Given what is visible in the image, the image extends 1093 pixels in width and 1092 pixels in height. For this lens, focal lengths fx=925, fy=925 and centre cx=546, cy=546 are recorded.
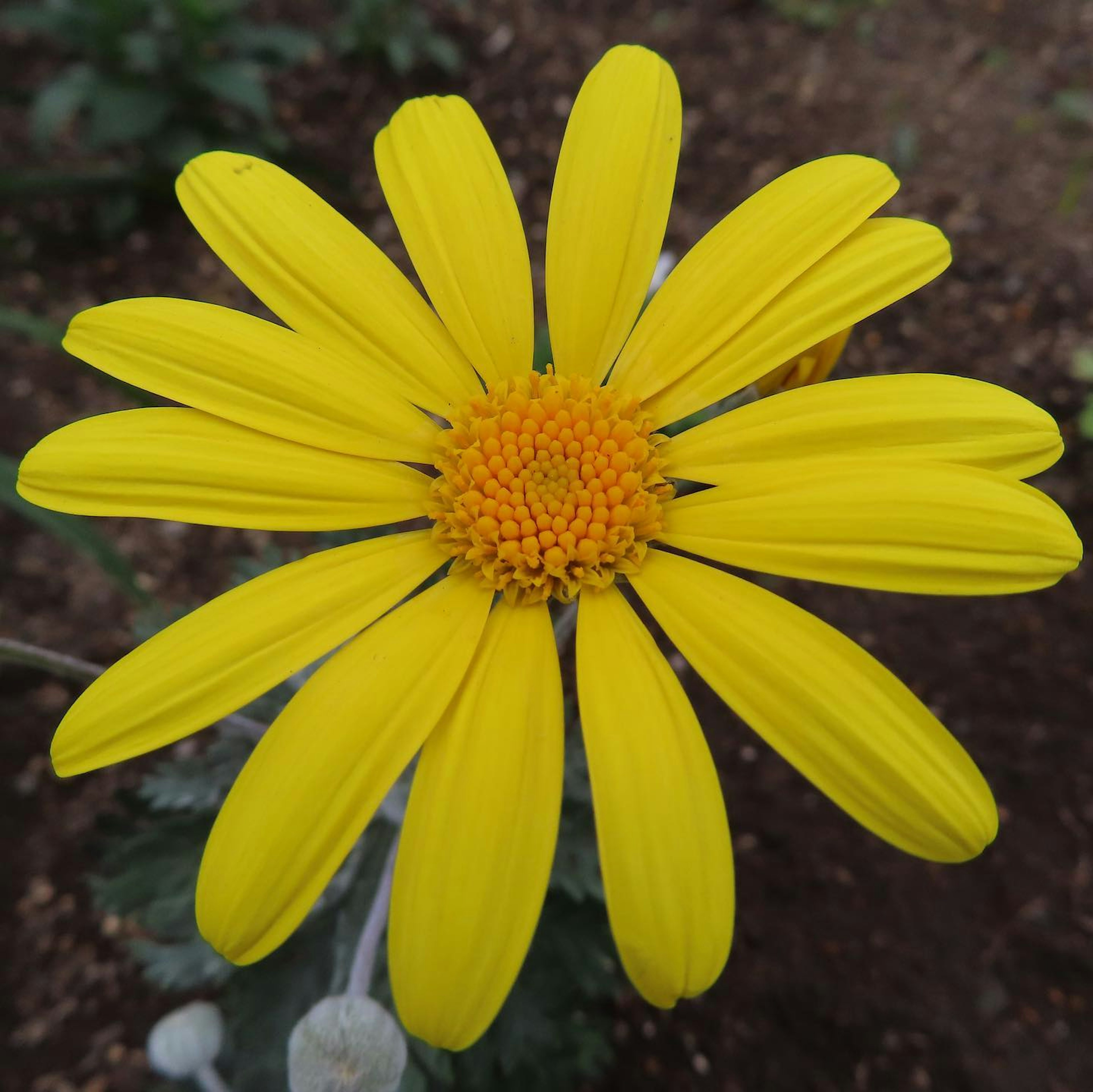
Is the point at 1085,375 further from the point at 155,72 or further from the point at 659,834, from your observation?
the point at 155,72

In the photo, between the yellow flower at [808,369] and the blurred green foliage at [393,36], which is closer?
the yellow flower at [808,369]

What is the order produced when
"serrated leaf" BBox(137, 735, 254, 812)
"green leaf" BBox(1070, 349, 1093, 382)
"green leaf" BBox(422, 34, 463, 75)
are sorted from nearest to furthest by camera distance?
1. "serrated leaf" BBox(137, 735, 254, 812)
2. "green leaf" BBox(1070, 349, 1093, 382)
3. "green leaf" BBox(422, 34, 463, 75)

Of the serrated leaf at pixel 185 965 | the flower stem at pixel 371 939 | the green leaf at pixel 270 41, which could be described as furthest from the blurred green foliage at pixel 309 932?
the green leaf at pixel 270 41

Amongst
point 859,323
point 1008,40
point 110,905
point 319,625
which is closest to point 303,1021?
point 319,625

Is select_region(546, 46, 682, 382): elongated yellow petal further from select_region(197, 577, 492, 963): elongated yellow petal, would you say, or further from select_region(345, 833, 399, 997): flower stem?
select_region(345, 833, 399, 997): flower stem

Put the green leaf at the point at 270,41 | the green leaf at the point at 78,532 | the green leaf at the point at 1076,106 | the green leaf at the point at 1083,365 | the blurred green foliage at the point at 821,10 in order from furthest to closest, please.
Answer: the blurred green foliage at the point at 821,10 < the green leaf at the point at 1076,106 < the green leaf at the point at 270,41 < the green leaf at the point at 1083,365 < the green leaf at the point at 78,532

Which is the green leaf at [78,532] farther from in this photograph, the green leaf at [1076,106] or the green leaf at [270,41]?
the green leaf at [1076,106]

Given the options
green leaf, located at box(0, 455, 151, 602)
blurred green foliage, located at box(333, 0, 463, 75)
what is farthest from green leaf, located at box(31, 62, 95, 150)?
green leaf, located at box(0, 455, 151, 602)
